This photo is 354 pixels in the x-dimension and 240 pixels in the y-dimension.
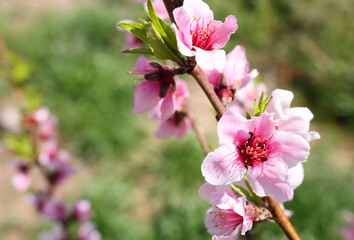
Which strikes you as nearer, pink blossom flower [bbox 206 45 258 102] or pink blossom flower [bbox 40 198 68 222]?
pink blossom flower [bbox 206 45 258 102]

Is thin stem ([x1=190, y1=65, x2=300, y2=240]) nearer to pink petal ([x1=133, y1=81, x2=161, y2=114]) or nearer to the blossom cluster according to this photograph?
pink petal ([x1=133, y1=81, x2=161, y2=114])

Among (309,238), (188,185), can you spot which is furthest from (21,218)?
(309,238)

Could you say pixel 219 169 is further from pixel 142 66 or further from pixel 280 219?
pixel 142 66

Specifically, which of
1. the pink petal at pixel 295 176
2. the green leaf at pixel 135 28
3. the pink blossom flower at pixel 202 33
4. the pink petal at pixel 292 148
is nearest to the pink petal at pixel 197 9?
the pink blossom flower at pixel 202 33

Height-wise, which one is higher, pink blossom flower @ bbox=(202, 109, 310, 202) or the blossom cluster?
pink blossom flower @ bbox=(202, 109, 310, 202)

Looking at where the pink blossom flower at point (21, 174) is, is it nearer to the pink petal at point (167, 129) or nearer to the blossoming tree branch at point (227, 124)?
the pink petal at point (167, 129)

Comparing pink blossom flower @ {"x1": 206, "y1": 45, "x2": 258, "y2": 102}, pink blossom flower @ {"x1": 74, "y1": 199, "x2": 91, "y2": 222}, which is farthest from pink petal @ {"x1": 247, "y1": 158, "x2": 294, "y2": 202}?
pink blossom flower @ {"x1": 74, "y1": 199, "x2": 91, "y2": 222}

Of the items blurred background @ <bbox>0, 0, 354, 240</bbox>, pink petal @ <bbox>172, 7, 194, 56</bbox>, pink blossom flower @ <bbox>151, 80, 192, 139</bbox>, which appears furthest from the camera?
blurred background @ <bbox>0, 0, 354, 240</bbox>

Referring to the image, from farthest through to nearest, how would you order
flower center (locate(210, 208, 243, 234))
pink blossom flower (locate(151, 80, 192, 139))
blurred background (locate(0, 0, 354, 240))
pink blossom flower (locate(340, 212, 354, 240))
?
blurred background (locate(0, 0, 354, 240)) < pink blossom flower (locate(340, 212, 354, 240)) < pink blossom flower (locate(151, 80, 192, 139)) < flower center (locate(210, 208, 243, 234))
